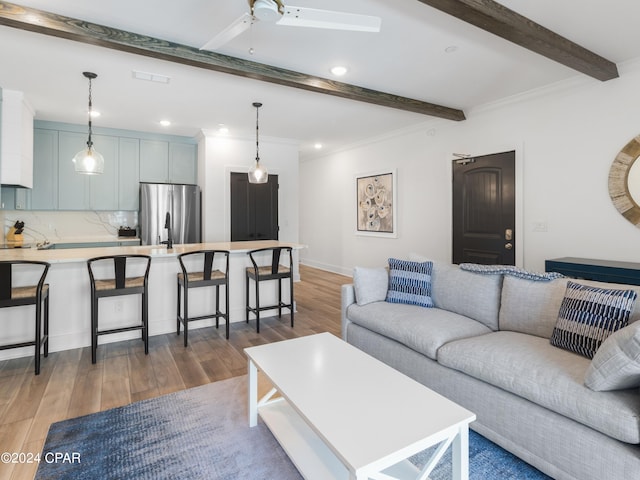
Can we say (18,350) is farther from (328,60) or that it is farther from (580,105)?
(580,105)

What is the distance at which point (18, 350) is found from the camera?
10.4ft

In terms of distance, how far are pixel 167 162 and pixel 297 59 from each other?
12.6 ft

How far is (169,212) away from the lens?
5.57m

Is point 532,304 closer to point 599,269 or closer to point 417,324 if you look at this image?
point 417,324

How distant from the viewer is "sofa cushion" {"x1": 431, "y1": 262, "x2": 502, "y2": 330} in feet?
8.65

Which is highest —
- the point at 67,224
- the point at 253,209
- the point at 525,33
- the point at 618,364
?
the point at 525,33

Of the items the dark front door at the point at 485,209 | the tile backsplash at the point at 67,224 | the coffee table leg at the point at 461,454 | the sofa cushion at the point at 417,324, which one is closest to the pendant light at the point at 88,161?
the tile backsplash at the point at 67,224

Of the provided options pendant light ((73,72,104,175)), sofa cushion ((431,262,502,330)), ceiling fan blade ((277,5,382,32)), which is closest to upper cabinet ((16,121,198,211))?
pendant light ((73,72,104,175))

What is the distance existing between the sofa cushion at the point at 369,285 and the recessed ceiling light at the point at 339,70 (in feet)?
6.41

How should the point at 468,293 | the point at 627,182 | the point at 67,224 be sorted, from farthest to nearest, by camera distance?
the point at 67,224, the point at 627,182, the point at 468,293

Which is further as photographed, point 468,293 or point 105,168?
point 105,168

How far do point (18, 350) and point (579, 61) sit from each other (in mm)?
5521

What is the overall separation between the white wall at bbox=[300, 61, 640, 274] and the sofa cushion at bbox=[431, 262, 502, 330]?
178 cm

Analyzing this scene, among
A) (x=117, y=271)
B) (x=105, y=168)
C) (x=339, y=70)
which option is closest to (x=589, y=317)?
(x=339, y=70)
